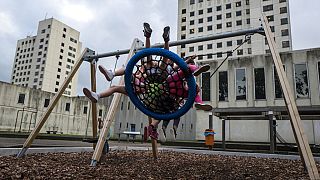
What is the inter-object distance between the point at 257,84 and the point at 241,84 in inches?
52.0

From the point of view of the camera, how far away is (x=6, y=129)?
26.5 meters

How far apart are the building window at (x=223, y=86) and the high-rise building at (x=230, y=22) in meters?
23.8

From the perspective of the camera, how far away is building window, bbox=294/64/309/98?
64.5ft

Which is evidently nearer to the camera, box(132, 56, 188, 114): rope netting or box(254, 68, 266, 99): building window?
box(132, 56, 188, 114): rope netting

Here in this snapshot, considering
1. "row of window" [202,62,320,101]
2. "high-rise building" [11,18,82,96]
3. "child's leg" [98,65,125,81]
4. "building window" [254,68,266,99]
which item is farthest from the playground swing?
"high-rise building" [11,18,82,96]

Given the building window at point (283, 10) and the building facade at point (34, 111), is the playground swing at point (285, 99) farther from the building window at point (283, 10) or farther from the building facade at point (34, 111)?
the building window at point (283, 10)

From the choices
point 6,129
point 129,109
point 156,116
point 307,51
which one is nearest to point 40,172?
point 156,116

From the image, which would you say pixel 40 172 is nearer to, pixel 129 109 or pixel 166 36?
pixel 166 36

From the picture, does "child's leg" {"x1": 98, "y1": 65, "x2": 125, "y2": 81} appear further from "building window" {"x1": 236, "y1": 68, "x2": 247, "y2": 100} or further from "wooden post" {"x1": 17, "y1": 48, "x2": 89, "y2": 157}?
"building window" {"x1": 236, "y1": 68, "x2": 247, "y2": 100}

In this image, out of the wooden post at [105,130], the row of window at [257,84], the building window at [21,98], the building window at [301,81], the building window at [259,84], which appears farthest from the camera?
the building window at [21,98]

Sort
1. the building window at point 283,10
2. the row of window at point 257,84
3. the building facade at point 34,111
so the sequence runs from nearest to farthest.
Answer: 1. the row of window at point 257,84
2. the building facade at point 34,111
3. the building window at point 283,10

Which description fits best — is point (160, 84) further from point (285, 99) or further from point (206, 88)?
point (206, 88)

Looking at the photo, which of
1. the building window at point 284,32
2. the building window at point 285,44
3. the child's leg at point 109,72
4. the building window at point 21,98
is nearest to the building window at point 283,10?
the building window at point 284,32

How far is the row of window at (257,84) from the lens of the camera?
19812 millimetres
